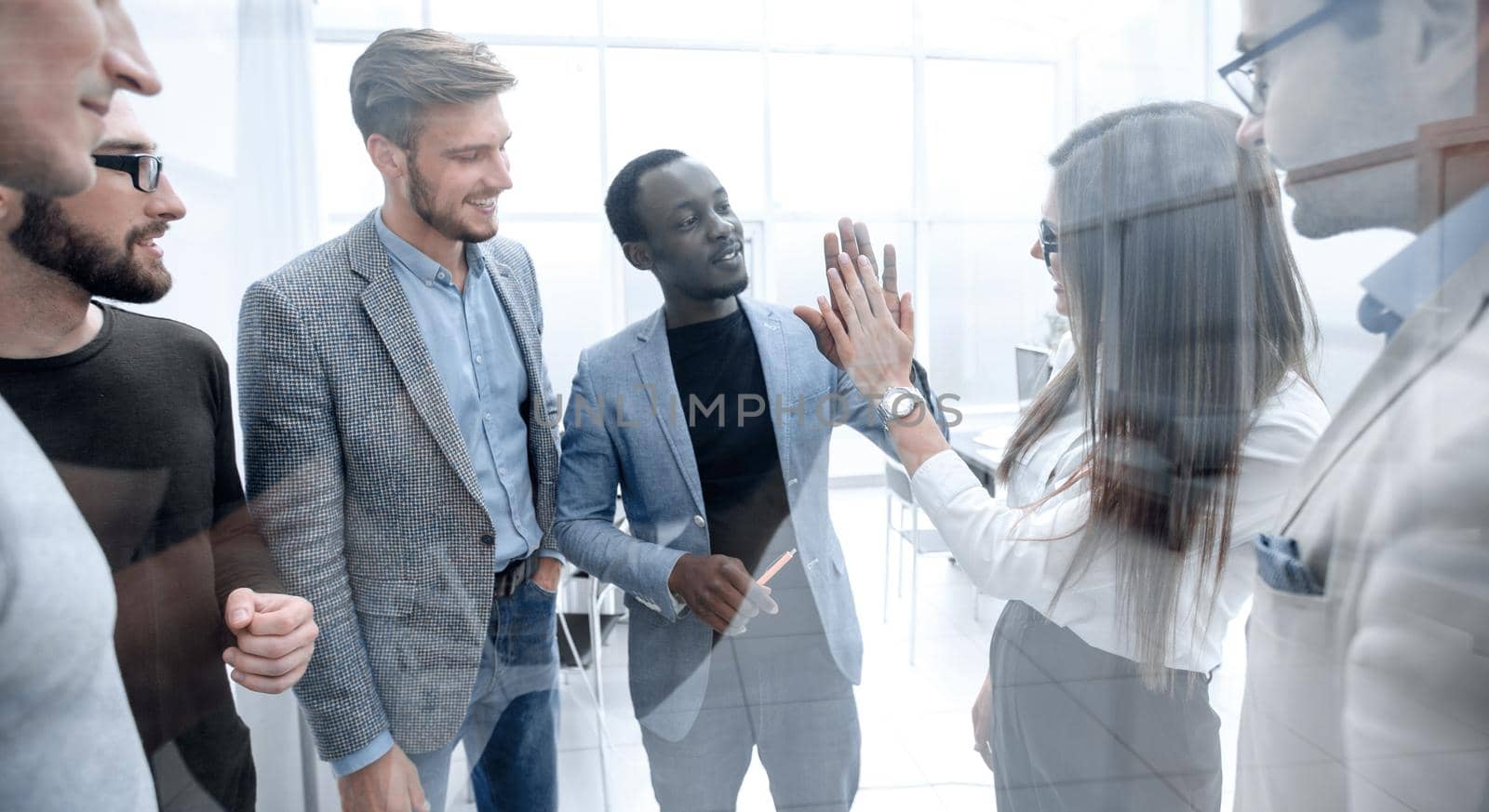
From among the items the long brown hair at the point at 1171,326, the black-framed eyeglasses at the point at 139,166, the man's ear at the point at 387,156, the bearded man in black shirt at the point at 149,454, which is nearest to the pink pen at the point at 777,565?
the long brown hair at the point at 1171,326

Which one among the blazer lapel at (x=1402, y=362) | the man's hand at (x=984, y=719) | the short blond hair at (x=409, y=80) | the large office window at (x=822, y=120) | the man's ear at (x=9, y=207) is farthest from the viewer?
the man's hand at (x=984, y=719)

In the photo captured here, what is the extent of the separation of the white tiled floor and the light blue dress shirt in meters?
0.24

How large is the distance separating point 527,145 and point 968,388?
2.09 ft

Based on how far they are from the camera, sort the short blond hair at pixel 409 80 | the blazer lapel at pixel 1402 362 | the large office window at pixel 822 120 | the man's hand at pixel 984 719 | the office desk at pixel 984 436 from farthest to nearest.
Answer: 1. the man's hand at pixel 984 719
2. the office desk at pixel 984 436
3. the large office window at pixel 822 120
4. the short blond hair at pixel 409 80
5. the blazer lapel at pixel 1402 362

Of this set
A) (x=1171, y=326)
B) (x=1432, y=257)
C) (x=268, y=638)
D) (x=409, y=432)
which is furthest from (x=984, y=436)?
(x=268, y=638)

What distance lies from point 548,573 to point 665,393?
268mm

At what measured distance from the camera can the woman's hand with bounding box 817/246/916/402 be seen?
0.97 metres

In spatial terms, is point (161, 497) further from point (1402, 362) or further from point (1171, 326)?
point (1402, 362)

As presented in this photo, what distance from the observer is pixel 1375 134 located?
0.75 metres

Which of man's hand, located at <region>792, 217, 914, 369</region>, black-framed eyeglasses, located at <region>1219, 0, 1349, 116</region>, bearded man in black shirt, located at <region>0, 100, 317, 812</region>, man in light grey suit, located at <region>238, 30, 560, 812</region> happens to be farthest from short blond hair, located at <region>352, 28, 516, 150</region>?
black-framed eyeglasses, located at <region>1219, 0, 1349, 116</region>

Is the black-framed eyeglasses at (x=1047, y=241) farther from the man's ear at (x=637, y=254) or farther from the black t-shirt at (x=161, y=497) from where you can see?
the black t-shirt at (x=161, y=497)

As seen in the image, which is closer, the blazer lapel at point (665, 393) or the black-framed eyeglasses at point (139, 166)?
the black-framed eyeglasses at point (139, 166)

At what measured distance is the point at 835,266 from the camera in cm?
98

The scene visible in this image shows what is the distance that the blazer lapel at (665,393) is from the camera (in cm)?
96
